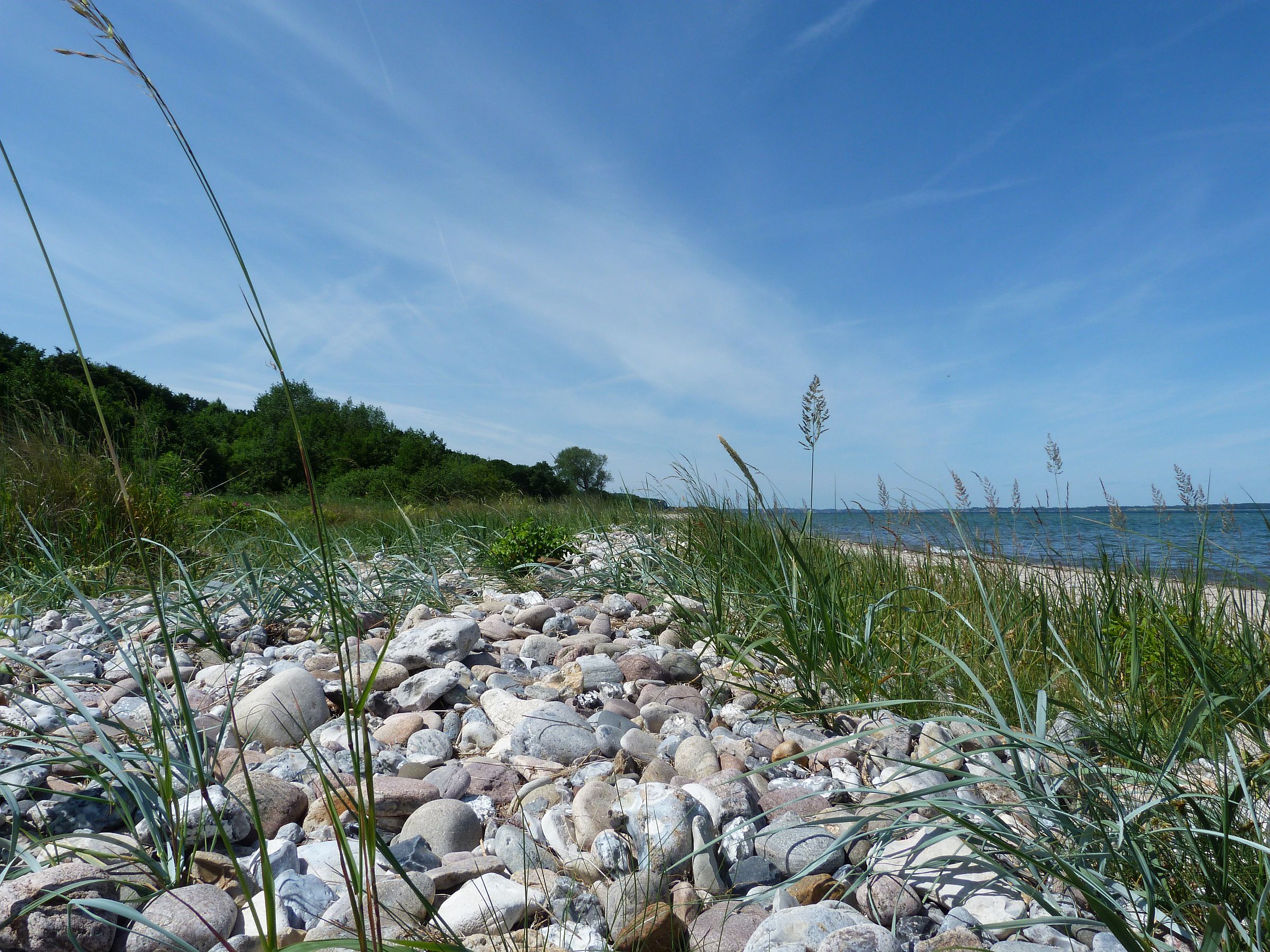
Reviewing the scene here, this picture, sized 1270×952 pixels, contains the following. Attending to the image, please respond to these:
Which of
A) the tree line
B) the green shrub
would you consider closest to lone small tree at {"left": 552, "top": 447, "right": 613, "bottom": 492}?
the tree line

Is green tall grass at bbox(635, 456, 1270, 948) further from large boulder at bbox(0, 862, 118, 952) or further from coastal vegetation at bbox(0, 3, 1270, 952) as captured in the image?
large boulder at bbox(0, 862, 118, 952)

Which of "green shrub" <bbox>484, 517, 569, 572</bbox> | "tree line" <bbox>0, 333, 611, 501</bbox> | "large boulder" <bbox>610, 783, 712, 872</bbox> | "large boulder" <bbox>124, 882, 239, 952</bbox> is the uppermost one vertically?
"tree line" <bbox>0, 333, 611, 501</bbox>

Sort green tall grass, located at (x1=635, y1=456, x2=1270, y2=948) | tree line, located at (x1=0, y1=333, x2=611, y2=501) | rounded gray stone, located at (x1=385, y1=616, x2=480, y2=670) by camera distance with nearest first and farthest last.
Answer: green tall grass, located at (x1=635, y1=456, x2=1270, y2=948) < rounded gray stone, located at (x1=385, y1=616, x2=480, y2=670) < tree line, located at (x1=0, y1=333, x2=611, y2=501)

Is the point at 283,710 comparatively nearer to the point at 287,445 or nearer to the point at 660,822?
the point at 660,822

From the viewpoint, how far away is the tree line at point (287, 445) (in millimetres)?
6531

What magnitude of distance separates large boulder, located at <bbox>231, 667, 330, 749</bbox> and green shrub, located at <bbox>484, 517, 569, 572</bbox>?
2.30 metres

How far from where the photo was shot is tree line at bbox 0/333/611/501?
6531mm

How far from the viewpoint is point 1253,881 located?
3.85 ft

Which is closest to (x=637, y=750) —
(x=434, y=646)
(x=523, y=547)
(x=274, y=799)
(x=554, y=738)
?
(x=554, y=738)

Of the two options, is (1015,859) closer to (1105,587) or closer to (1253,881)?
(1253,881)

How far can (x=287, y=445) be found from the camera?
2516 cm

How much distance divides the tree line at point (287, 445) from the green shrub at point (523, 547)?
6.84ft

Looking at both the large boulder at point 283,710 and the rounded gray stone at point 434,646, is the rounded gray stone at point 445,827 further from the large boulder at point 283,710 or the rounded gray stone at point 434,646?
the rounded gray stone at point 434,646

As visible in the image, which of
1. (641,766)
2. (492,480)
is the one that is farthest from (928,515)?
(492,480)
